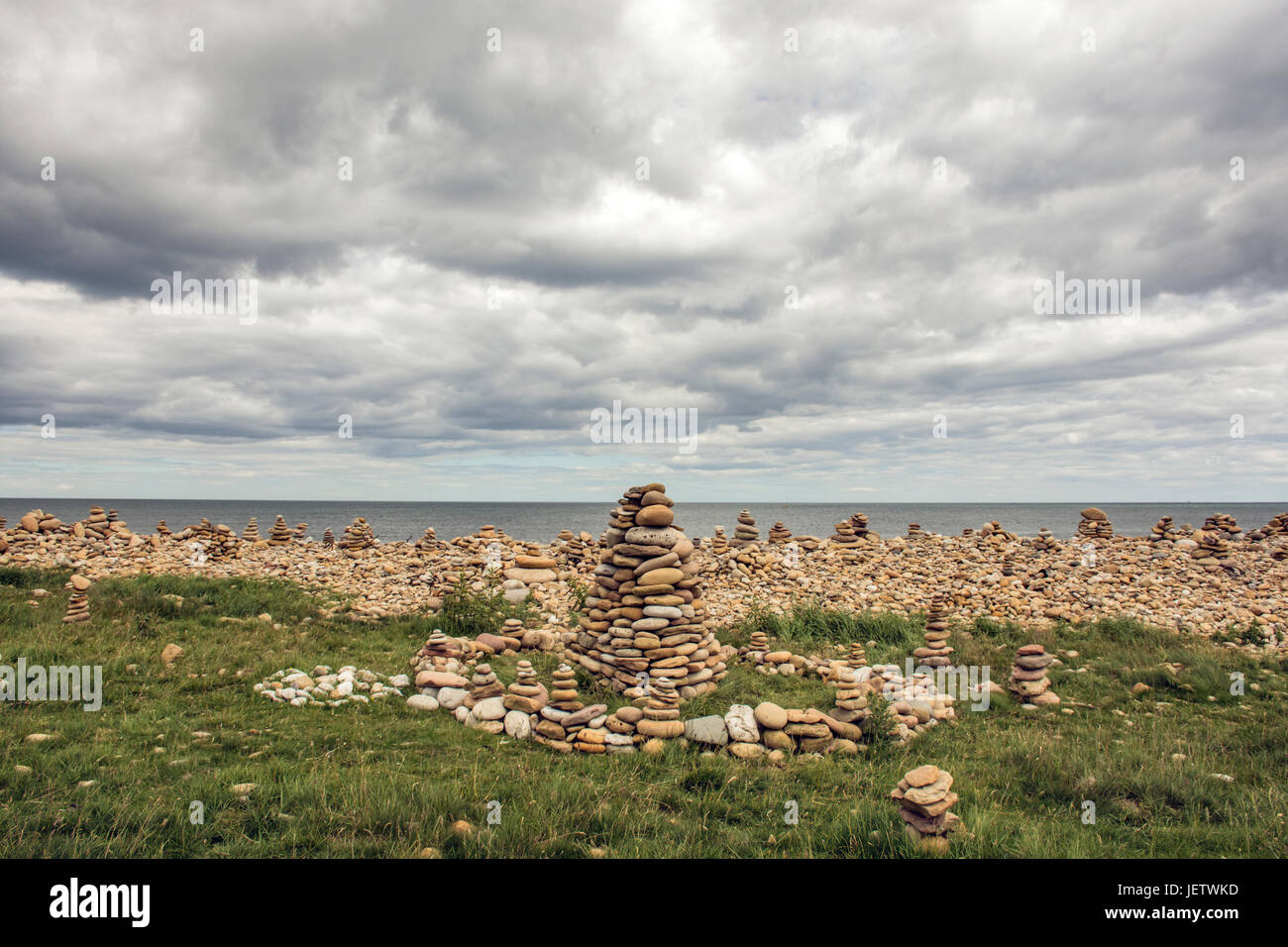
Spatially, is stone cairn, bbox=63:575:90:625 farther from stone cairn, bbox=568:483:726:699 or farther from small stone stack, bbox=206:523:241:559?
small stone stack, bbox=206:523:241:559

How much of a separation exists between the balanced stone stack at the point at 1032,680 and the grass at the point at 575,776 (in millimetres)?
336

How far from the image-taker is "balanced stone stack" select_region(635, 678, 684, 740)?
873cm

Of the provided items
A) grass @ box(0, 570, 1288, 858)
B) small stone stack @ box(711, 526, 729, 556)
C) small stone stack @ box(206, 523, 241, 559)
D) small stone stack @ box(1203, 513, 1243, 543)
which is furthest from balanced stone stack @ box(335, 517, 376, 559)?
small stone stack @ box(1203, 513, 1243, 543)

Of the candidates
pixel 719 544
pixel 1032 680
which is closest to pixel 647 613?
pixel 1032 680

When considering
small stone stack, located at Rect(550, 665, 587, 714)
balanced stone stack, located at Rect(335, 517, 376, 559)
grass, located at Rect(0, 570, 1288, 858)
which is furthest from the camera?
balanced stone stack, located at Rect(335, 517, 376, 559)

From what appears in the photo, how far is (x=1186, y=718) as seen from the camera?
10.1 m

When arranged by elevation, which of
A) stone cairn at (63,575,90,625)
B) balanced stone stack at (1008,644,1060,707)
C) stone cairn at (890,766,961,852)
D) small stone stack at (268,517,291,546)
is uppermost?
small stone stack at (268,517,291,546)

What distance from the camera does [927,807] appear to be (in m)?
5.65

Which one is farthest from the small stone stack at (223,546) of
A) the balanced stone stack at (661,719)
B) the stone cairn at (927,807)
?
the stone cairn at (927,807)

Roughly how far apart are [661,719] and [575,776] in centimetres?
183

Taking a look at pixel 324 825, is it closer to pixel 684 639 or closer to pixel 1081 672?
pixel 684 639

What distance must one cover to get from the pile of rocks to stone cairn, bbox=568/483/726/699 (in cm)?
352

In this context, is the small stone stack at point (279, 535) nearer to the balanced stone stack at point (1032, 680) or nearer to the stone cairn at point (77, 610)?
the stone cairn at point (77, 610)
